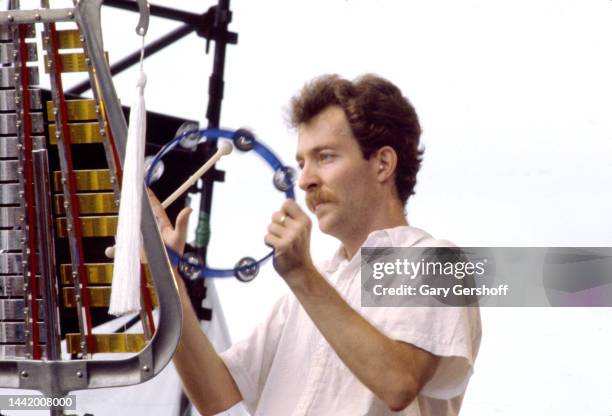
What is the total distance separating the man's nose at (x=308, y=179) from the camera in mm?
996

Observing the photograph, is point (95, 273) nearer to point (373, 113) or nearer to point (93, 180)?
point (93, 180)

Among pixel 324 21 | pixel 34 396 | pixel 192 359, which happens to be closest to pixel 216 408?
pixel 192 359

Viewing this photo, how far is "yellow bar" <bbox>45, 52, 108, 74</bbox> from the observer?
86 cm

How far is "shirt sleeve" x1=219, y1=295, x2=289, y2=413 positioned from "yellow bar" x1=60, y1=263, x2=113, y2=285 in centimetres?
21

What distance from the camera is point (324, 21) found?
1.08 meters

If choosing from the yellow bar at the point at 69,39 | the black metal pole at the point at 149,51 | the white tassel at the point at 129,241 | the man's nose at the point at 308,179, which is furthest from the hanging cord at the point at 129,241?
the black metal pole at the point at 149,51

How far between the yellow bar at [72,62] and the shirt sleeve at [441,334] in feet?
1.17

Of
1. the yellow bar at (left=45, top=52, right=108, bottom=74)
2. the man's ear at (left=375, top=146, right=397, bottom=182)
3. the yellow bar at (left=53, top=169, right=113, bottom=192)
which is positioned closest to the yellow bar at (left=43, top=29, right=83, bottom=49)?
the yellow bar at (left=45, top=52, right=108, bottom=74)

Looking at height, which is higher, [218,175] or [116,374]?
[218,175]

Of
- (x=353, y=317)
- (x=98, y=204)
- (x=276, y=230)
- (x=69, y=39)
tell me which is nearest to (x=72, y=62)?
(x=69, y=39)

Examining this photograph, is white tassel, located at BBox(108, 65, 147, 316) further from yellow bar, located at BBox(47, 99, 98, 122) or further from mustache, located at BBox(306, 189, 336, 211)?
mustache, located at BBox(306, 189, 336, 211)

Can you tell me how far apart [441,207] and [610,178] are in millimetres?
177

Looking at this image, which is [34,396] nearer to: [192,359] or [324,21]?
[192,359]

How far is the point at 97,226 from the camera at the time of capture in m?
0.87
